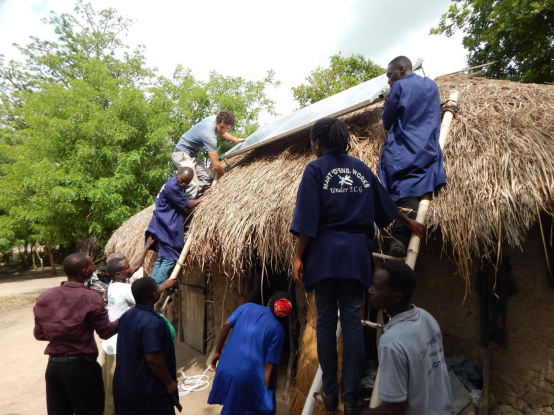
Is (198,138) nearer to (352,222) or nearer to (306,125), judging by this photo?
(306,125)

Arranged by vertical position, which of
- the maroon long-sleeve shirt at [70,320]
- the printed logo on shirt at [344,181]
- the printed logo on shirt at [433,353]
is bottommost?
the printed logo on shirt at [433,353]

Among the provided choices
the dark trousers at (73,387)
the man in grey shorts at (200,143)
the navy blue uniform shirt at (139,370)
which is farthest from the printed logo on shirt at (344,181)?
the man in grey shorts at (200,143)

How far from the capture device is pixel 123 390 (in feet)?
7.64

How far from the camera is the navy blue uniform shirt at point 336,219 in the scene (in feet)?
6.57

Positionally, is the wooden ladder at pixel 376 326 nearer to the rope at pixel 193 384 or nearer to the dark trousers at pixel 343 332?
the dark trousers at pixel 343 332

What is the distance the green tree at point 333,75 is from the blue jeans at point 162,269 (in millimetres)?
13389

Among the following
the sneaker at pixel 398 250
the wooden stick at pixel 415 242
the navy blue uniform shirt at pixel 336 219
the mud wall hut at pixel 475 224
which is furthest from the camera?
the mud wall hut at pixel 475 224

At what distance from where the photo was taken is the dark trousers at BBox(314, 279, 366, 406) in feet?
6.48

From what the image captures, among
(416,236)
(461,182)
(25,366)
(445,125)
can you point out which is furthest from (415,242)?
(25,366)

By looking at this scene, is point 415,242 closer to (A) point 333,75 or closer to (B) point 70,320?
(B) point 70,320

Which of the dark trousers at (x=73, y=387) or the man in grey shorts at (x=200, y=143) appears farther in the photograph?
the man in grey shorts at (x=200, y=143)

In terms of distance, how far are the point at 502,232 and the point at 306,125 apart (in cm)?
216

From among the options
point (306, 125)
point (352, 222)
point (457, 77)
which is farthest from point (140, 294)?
point (457, 77)

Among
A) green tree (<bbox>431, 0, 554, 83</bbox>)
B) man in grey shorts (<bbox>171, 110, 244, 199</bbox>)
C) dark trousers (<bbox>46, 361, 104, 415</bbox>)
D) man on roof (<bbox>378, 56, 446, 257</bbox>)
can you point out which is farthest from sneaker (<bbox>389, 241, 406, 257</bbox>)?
green tree (<bbox>431, 0, 554, 83</bbox>)
